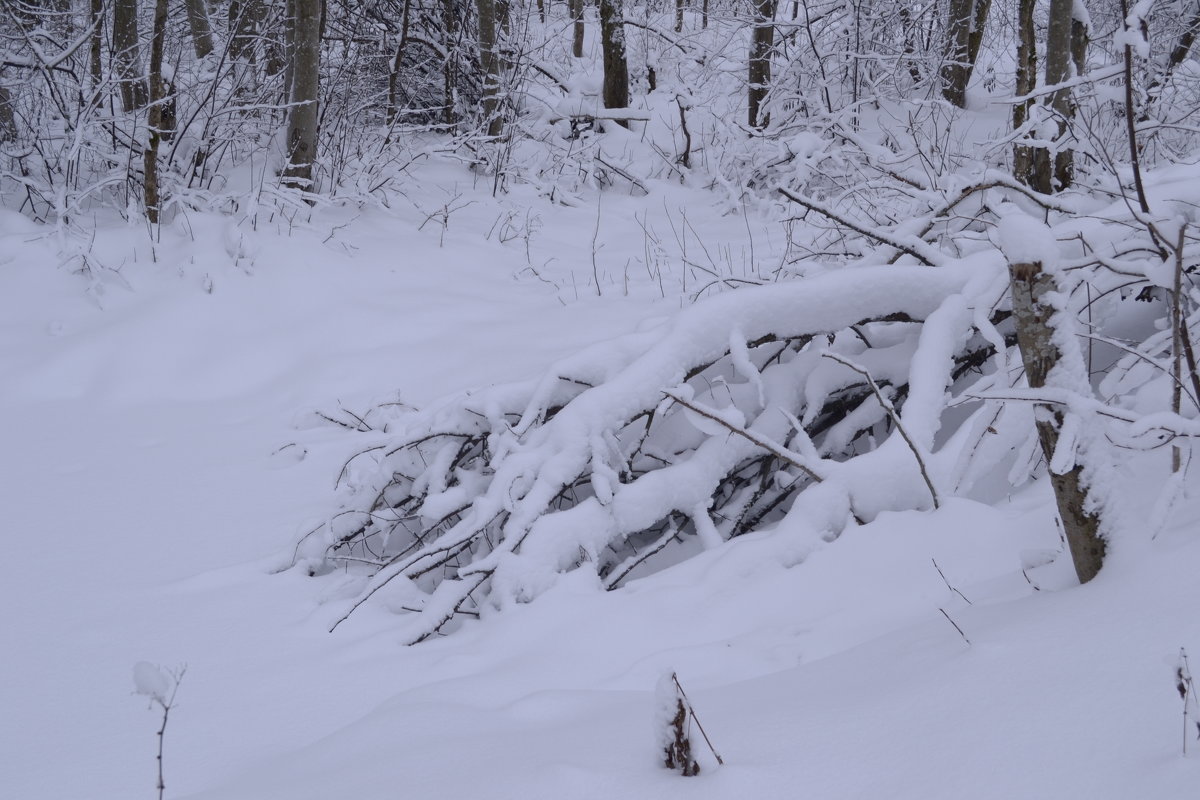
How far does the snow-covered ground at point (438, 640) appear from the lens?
1169mm

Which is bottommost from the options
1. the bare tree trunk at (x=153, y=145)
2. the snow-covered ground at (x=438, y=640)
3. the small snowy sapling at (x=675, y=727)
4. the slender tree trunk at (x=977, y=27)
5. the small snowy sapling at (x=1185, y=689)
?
the snow-covered ground at (x=438, y=640)

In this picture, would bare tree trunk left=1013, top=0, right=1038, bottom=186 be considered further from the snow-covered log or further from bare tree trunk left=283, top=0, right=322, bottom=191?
bare tree trunk left=283, top=0, right=322, bottom=191

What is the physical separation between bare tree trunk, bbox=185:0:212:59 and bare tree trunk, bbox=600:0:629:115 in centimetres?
395

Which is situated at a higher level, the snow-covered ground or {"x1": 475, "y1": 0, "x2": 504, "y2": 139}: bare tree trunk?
{"x1": 475, "y1": 0, "x2": 504, "y2": 139}: bare tree trunk

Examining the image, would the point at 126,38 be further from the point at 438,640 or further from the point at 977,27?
the point at 977,27

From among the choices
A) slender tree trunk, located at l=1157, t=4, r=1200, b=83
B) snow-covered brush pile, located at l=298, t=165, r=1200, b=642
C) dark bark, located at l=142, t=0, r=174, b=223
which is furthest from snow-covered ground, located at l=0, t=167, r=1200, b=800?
slender tree trunk, located at l=1157, t=4, r=1200, b=83

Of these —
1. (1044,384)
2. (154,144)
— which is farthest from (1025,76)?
(154,144)

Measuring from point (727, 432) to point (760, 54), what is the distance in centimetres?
788

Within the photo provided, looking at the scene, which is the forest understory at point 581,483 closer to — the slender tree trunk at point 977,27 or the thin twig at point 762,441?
the thin twig at point 762,441

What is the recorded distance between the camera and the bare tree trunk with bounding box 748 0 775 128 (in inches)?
354

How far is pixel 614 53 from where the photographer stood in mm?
9523

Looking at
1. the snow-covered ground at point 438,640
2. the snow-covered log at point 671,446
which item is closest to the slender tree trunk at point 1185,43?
the snow-covered ground at point 438,640

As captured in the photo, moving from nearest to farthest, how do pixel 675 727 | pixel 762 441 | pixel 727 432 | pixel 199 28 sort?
1. pixel 675 727
2. pixel 762 441
3. pixel 727 432
4. pixel 199 28

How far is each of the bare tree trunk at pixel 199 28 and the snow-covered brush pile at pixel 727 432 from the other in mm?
6783
